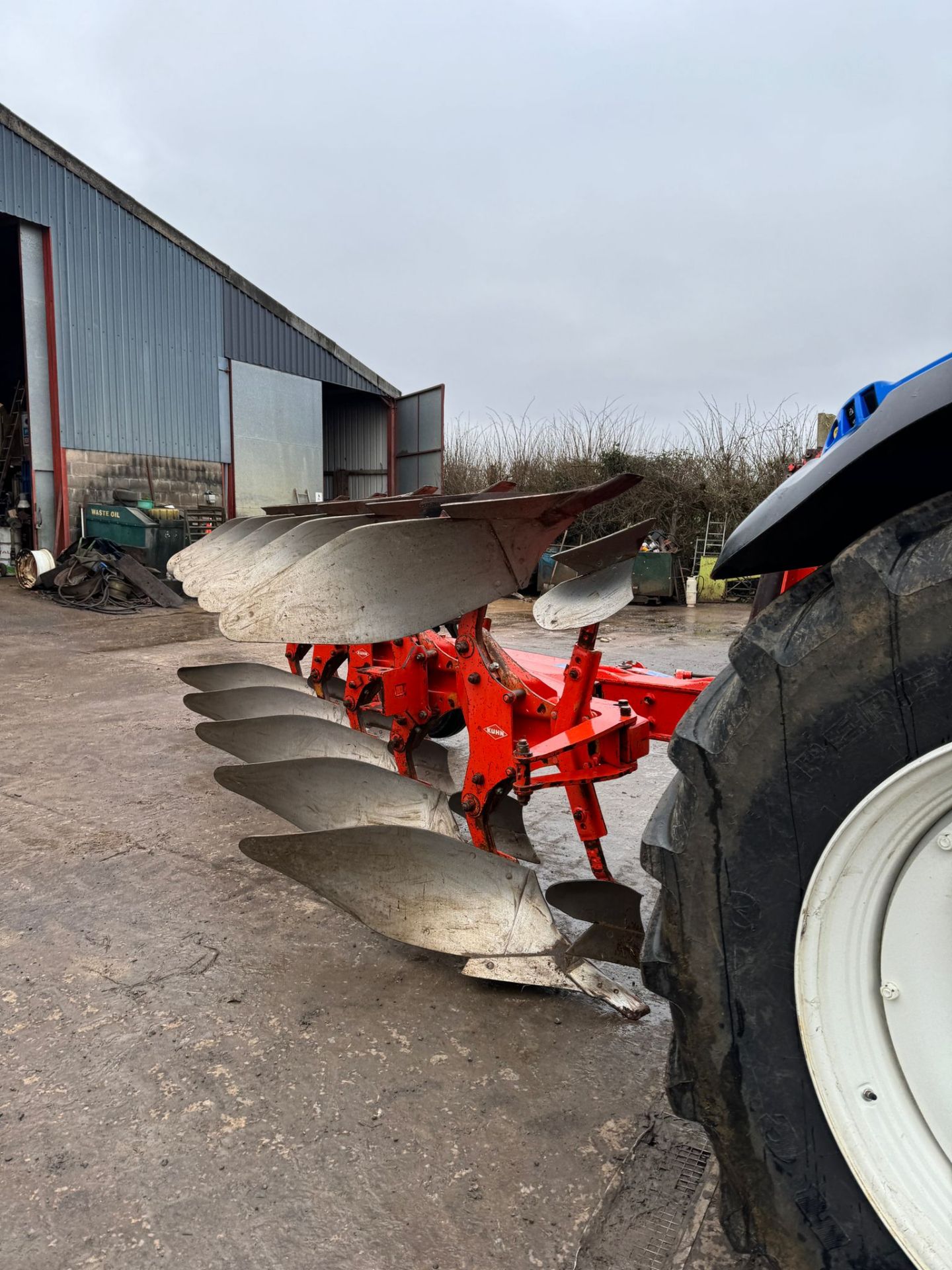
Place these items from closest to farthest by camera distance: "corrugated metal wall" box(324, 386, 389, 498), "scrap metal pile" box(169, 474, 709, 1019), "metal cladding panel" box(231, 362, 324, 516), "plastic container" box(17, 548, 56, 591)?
"scrap metal pile" box(169, 474, 709, 1019) → "plastic container" box(17, 548, 56, 591) → "metal cladding panel" box(231, 362, 324, 516) → "corrugated metal wall" box(324, 386, 389, 498)

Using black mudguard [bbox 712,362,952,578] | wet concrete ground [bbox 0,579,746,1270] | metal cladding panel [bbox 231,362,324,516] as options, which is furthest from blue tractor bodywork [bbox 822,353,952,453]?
metal cladding panel [bbox 231,362,324,516]

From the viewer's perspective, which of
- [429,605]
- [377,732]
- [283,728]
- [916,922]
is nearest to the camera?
[916,922]

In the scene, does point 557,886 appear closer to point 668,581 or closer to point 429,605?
point 429,605

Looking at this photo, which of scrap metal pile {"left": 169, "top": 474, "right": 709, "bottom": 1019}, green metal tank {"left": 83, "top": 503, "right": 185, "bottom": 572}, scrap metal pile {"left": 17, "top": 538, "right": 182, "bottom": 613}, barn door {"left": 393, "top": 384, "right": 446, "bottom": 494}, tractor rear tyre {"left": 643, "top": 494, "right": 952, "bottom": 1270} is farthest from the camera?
barn door {"left": 393, "top": 384, "right": 446, "bottom": 494}

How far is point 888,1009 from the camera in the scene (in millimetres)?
1015

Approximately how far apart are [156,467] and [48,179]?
4.11 m

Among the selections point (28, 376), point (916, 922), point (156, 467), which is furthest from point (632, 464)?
point (916, 922)

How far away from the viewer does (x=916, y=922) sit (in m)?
0.99

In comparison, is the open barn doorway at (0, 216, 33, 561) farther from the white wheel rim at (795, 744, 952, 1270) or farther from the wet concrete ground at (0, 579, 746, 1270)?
the white wheel rim at (795, 744, 952, 1270)

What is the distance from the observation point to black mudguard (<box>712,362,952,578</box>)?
99cm

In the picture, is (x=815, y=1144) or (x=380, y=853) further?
(x=380, y=853)

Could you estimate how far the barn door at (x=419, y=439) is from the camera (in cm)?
1720

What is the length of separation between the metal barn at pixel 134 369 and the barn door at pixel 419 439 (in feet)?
0.14

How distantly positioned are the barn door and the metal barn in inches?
1.7
